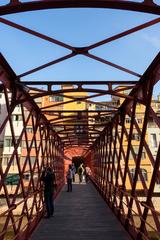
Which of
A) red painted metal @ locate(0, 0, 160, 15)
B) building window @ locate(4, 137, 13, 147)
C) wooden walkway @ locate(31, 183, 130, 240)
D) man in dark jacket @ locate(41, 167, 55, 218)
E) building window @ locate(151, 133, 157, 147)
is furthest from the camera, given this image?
building window @ locate(151, 133, 157, 147)

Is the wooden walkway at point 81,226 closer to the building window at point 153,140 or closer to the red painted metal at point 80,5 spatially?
the red painted metal at point 80,5

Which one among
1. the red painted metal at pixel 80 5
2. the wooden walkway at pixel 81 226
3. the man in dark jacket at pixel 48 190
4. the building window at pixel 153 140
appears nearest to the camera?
the red painted metal at pixel 80 5

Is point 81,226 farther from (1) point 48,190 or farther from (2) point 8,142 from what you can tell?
(2) point 8,142

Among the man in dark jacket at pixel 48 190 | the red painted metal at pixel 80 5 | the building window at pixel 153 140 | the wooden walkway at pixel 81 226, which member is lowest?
the wooden walkway at pixel 81 226

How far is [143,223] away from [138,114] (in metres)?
35.7

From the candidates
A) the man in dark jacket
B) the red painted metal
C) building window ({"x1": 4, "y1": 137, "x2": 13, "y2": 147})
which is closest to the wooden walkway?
the man in dark jacket

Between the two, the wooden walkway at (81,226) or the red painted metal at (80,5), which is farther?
the wooden walkway at (81,226)

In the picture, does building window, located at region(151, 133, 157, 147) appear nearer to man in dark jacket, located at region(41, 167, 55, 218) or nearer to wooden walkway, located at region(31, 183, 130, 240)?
wooden walkway, located at region(31, 183, 130, 240)

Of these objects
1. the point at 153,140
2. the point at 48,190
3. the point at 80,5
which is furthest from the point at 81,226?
the point at 153,140

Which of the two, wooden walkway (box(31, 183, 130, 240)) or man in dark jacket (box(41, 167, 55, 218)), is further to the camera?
man in dark jacket (box(41, 167, 55, 218))

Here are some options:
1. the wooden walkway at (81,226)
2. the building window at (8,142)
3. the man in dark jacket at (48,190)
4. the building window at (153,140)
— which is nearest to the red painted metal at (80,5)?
the wooden walkway at (81,226)

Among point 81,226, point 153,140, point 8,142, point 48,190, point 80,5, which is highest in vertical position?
point 80,5

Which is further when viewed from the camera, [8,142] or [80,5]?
[8,142]

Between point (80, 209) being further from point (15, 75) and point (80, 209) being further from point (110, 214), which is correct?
point (15, 75)
